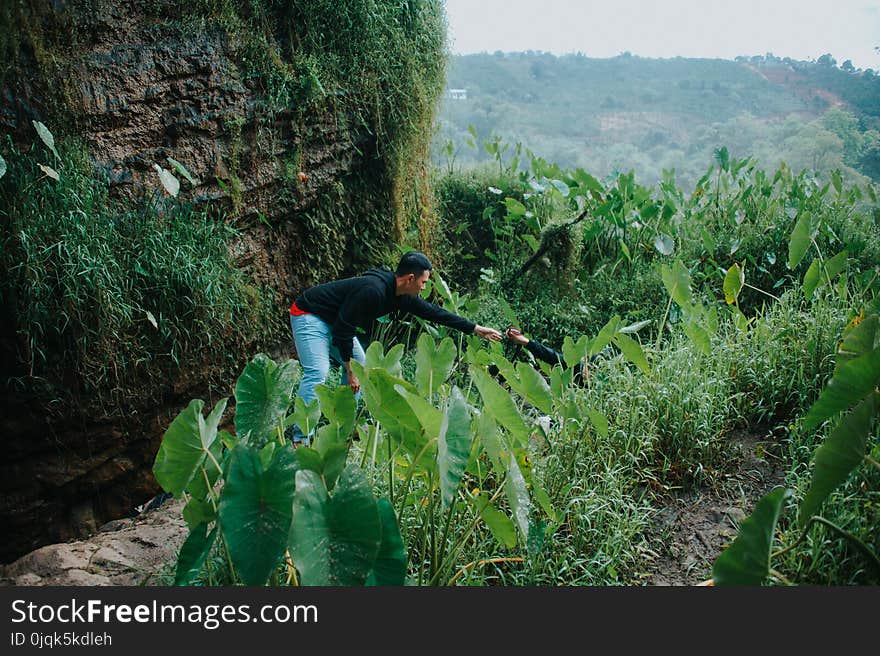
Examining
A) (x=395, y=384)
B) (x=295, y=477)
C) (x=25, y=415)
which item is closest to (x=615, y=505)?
(x=395, y=384)

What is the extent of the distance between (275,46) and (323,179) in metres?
0.77

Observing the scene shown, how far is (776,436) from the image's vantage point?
221 centimetres

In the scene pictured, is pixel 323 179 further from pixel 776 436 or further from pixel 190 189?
pixel 776 436

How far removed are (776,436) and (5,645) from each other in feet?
7.42

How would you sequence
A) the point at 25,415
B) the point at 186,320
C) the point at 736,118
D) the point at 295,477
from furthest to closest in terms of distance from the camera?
the point at 736,118, the point at 186,320, the point at 25,415, the point at 295,477

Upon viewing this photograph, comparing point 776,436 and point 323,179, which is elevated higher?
point 323,179

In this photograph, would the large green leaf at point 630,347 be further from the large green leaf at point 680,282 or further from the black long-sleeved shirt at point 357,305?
the black long-sleeved shirt at point 357,305

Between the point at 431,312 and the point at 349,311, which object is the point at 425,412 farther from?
the point at 431,312

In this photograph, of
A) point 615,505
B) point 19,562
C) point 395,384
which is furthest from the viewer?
point 19,562

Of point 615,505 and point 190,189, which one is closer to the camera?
point 615,505

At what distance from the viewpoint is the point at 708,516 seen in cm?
190

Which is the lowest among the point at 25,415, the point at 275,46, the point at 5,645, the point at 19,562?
the point at 19,562

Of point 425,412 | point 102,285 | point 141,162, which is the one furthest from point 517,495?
point 141,162

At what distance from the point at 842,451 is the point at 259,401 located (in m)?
1.17
